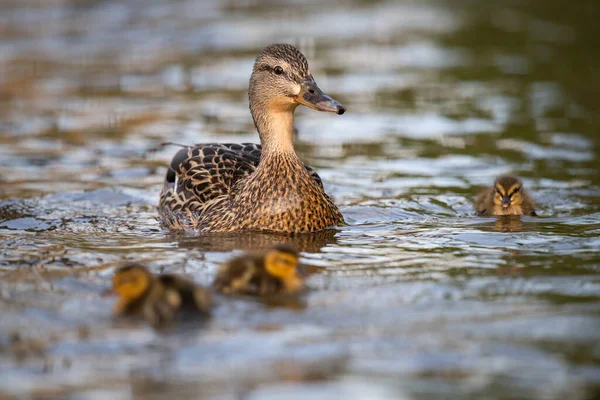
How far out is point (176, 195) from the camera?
275 inches

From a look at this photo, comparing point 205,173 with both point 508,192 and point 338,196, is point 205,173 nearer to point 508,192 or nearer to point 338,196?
point 338,196

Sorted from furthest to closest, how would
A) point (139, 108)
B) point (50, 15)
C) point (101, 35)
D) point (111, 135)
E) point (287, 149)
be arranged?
point (50, 15)
point (101, 35)
point (139, 108)
point (111, 135)
point (287, 149)

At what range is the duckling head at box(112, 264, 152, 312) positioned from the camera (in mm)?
4711

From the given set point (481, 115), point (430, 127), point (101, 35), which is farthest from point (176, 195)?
point (101, 35)

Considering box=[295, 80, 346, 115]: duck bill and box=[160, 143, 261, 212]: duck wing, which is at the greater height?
box=[295, 80, 346, 115]: duck bill

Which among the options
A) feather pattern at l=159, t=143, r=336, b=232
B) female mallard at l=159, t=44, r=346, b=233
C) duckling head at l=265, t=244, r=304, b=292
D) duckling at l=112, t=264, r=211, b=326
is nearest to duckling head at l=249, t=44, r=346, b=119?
female mallard at l=159, t=44, r=346, b=233

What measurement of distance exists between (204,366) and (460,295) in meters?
1.42

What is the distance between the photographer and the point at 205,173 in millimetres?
6957

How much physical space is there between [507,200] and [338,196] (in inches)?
54.6

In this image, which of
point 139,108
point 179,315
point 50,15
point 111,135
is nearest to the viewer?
point 179,315

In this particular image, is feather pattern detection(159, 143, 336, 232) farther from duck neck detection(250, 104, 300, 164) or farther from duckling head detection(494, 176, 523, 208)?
duckling head detection(494, 176, 523, 208)

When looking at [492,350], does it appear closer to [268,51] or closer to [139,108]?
[268,51]

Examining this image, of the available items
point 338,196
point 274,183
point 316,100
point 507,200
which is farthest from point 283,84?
point 507,200

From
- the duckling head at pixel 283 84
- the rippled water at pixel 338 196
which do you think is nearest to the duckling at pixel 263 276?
the rippled water at pixel 338 196
